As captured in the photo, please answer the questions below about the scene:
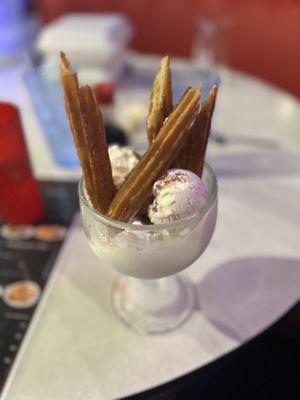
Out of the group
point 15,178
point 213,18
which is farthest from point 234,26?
point 15,178

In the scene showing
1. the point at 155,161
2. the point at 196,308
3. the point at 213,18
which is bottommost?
the point at 196,308

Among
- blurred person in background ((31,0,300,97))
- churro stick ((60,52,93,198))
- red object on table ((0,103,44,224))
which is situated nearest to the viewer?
churro stick ((60,52,93,198))

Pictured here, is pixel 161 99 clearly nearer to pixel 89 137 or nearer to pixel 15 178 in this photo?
pixel 89 137

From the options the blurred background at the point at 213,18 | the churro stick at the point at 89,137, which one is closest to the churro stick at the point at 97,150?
the churro stick at the point at 89,137

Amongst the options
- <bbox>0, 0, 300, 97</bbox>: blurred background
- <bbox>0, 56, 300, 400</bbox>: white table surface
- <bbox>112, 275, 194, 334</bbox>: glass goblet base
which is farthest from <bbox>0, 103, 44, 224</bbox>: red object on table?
<bbox>0, 0, 300, 97</bbox>: blurred background

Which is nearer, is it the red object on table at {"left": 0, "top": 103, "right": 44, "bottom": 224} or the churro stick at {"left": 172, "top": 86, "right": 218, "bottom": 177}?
the churro stick at {"left": 172, "top": 86, "right": 218, "bottom": 177}

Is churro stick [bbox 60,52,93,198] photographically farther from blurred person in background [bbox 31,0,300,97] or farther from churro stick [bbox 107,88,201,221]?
blurred person in background [bbox 31,0,300,97]
